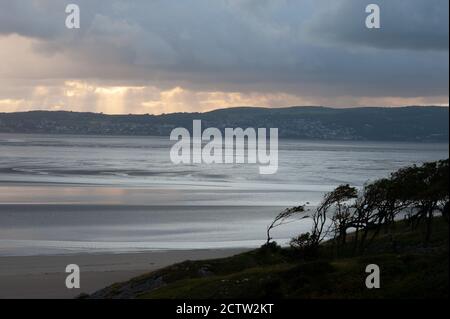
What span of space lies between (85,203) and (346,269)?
44.7 meters

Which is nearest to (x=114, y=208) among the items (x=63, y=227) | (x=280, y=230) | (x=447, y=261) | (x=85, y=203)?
(x=85, y=203)

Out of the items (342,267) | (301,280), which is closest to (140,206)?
(342,267)

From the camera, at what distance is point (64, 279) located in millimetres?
39531

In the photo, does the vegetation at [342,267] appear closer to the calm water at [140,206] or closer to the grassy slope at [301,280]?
the grassy slope at [301,280]

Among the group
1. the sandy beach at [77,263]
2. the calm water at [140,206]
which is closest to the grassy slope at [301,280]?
the sandy beach at [77,263]

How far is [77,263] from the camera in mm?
44438

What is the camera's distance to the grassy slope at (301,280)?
27484mm

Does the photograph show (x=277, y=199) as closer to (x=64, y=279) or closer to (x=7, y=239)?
(x=7, y=239)

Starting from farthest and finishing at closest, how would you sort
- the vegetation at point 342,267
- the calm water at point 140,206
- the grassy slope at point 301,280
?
the calm water at point 140,206
the vegetation at point 342,267
the grassy slope at point 301,280

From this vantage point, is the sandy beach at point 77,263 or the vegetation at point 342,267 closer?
the vegetation at point 342,267

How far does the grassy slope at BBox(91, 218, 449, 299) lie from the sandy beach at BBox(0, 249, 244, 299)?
4.01m

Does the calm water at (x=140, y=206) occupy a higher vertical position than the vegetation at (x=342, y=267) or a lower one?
higher

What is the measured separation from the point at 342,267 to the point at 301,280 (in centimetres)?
243
